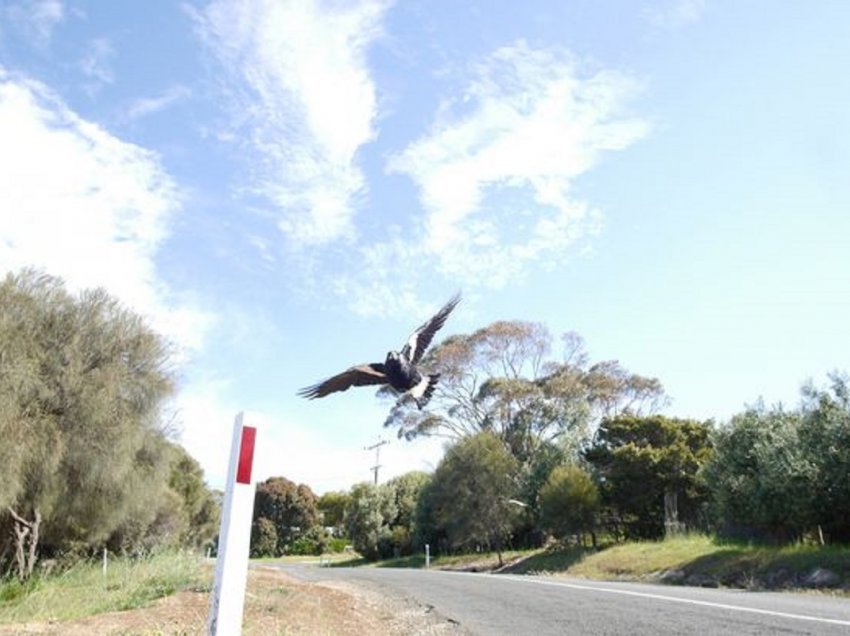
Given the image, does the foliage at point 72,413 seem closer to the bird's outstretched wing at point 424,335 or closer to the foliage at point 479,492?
the bird's outstretched wing at point 424,335

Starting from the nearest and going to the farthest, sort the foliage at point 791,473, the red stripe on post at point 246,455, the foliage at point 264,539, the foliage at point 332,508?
the red stripe on post at point 246,455 → the foliage at point 791,473 → the foliage at point 264,539 → the foliage at point 332,508

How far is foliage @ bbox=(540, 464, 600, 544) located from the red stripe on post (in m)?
31.3

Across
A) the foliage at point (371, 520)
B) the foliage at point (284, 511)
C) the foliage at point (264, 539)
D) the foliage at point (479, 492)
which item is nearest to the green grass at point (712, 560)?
the foliage at point (479, 492)

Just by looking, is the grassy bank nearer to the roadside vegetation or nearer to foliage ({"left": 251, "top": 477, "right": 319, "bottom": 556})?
the roadside vegetation

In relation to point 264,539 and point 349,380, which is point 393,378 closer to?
point 349,380

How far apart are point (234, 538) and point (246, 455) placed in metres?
0.33

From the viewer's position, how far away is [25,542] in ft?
51.6

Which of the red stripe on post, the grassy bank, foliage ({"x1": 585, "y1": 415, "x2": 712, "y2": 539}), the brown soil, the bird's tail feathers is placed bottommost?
the brown soil

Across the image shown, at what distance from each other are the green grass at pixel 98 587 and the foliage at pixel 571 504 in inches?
864

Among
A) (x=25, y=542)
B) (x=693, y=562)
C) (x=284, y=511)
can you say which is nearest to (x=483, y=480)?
(x=693, y=562)

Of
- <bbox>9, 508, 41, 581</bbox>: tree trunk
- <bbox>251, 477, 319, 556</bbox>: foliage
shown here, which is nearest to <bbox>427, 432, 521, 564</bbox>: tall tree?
<bbox>9, 508, 41, 581</bbox>: tree trunk

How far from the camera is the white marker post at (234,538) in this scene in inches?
113

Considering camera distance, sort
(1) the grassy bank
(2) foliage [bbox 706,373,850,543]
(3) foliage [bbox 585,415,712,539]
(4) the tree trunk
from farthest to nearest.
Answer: (3) foliage [bbox 585,415,712,539] < (2) foliage [bbox 706,373,850,543] < (1) the grassy bank < (4) the tree trunk

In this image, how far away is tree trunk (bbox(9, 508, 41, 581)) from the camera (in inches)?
549
